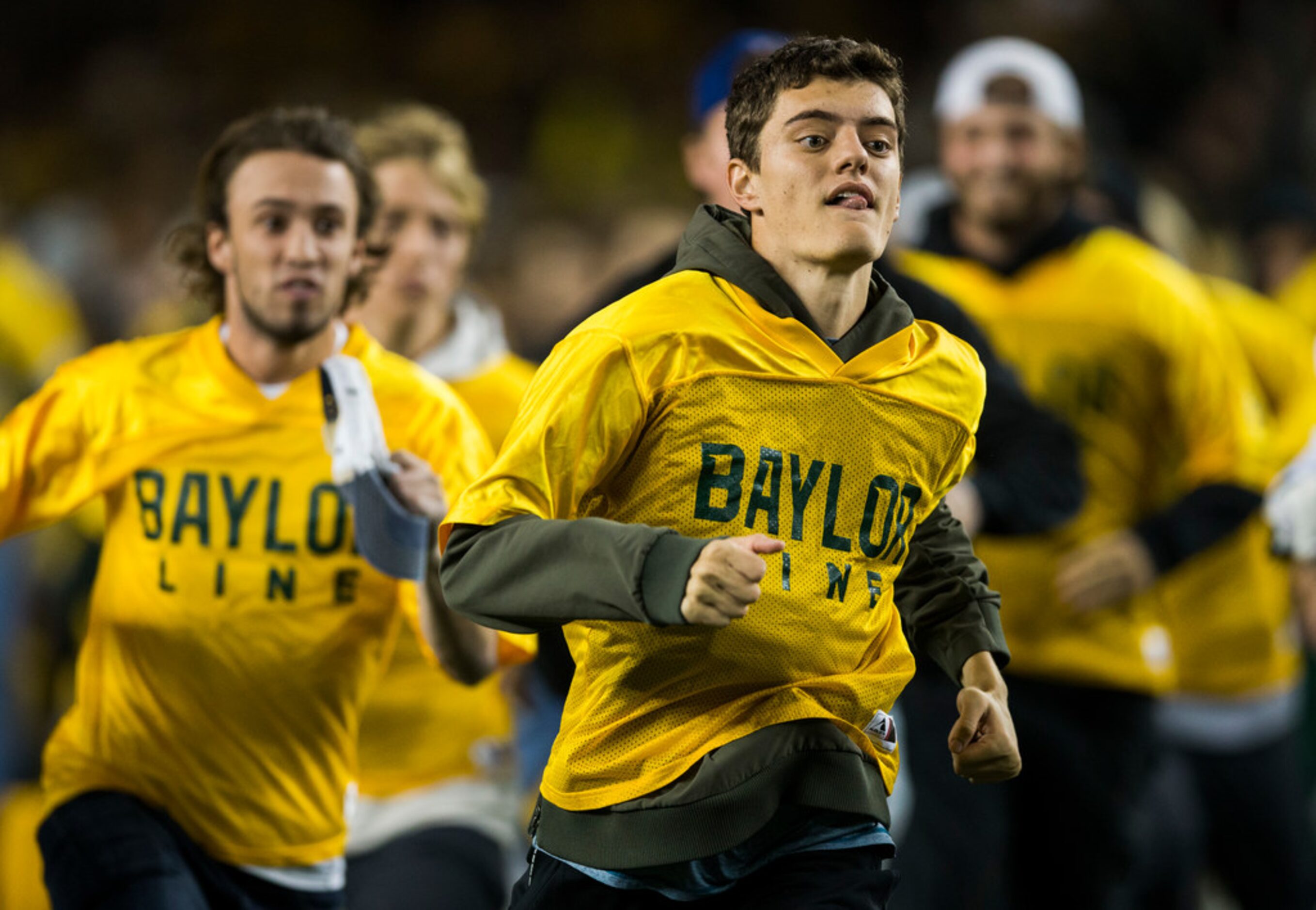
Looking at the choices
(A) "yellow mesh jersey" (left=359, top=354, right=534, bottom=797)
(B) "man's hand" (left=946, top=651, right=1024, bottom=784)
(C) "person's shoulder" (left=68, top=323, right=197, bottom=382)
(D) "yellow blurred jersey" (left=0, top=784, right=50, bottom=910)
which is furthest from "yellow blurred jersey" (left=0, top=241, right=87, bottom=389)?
(B) "man's hand" (left=946, top=651, right=1024, bottom=784)

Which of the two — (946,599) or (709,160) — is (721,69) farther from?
(946,599)

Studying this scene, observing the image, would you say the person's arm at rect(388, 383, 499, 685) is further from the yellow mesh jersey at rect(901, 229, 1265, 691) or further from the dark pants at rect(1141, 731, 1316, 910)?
the dark pants at rect(1141, 731, 1316, 910)

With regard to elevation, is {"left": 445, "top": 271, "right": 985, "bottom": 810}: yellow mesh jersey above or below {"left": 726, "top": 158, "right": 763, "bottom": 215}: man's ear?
below

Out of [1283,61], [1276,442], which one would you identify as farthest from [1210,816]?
[1283,61]

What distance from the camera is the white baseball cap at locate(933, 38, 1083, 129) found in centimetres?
534

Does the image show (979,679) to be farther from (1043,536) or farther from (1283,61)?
(1283,61)

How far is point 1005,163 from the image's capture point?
209 inches

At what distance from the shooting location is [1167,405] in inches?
214

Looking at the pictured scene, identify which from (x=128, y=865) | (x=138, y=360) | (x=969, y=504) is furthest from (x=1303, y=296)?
(x=128, y=865)

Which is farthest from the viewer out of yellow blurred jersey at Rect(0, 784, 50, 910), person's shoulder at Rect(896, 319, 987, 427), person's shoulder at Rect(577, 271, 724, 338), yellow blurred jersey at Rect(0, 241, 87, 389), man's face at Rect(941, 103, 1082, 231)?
yellow blurred jersey at Rect(0, 241, 87, 389)

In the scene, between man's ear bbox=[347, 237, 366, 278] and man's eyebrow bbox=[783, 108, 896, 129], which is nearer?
man's eyebrow bbox=[783, 108, 896, 129]

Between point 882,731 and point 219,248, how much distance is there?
6.25ft

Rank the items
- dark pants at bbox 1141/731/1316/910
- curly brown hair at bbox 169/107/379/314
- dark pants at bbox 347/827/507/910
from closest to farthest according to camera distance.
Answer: curly brown hair at bbox 169/107/379/314 < dark pants at bbox 347/827/507/910 < dark pants at bbox 1141/731/1316/910

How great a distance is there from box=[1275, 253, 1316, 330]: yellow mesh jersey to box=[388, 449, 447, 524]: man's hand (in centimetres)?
524
